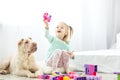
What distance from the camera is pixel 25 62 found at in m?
1.28

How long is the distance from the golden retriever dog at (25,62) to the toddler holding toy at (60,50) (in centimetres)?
7

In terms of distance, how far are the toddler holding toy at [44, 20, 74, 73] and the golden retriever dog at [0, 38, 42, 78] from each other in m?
0.07

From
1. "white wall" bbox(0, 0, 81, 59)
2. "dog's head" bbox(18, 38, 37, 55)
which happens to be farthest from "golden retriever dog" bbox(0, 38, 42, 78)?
"white wall" bbox(0, 0, 81, 59)

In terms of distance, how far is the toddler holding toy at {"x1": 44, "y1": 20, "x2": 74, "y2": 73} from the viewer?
1.27 m

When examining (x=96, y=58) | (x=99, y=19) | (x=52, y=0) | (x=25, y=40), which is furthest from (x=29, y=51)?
(x=99, y=19)

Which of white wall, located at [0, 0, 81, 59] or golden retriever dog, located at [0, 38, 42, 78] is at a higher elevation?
white wall, located at [0, 0, 81, 59]

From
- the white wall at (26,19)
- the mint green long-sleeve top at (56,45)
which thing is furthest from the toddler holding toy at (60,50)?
the white wall at (26,19)

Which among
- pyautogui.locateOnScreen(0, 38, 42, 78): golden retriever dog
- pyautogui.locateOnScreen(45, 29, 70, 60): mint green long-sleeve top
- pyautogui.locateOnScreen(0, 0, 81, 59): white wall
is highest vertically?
pyautogui.locateOnScreen(0, 0, 81, 59): white wall

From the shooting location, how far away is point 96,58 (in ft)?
5.03

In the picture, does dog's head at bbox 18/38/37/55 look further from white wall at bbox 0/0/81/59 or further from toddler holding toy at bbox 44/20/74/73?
white wall at bbox 0/0/81/59

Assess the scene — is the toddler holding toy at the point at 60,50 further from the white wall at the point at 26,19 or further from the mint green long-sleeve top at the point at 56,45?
the white wall at the point at 26,19

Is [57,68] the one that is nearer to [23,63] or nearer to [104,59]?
[23,63]

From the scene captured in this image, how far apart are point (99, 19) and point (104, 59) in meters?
0.86

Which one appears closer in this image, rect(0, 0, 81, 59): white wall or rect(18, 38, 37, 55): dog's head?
rect(18, 38, 37, 55): dog's head
